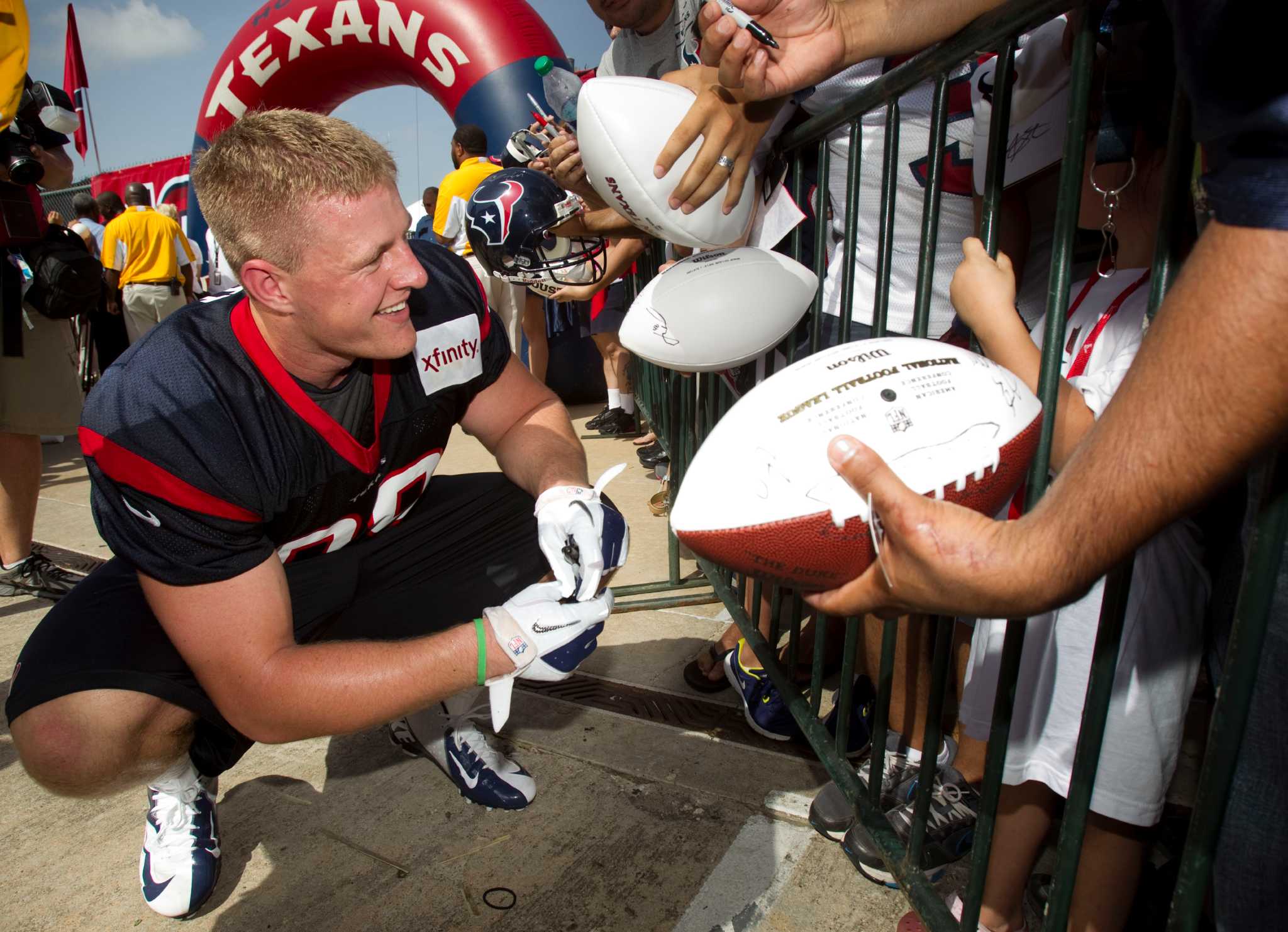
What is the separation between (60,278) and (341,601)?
2.25m

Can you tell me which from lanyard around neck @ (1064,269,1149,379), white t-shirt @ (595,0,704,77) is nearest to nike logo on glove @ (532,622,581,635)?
lanyard around neck @ (1064,269,1149,379)

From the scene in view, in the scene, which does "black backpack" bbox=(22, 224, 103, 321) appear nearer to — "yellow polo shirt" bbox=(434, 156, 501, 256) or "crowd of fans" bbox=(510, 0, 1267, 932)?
→ "yellow polo shirt" bbox=(434, 156, 501, 256)

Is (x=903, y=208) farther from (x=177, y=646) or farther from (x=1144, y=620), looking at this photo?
(x=177, y=646)

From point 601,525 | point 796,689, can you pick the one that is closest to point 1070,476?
point 601,525

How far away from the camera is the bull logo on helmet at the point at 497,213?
225 centimetres

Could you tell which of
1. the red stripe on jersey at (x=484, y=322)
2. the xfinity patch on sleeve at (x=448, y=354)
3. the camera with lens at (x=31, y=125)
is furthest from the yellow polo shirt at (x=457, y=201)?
the xfinity patch on sleeve at (x=448, y=354)

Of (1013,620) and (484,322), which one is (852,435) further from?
(484,322)

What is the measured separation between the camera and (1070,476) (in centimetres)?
69

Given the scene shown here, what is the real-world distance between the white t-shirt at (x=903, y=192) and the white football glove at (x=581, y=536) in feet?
2.18

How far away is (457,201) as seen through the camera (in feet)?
15.7

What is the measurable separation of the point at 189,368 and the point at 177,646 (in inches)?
21.4

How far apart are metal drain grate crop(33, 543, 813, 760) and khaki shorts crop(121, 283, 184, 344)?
20.2 feet

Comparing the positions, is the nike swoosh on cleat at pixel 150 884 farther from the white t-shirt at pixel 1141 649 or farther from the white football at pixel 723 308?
the white t-shirt at pixel 1141 649

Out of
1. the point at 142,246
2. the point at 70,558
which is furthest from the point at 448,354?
the point at 142,246
